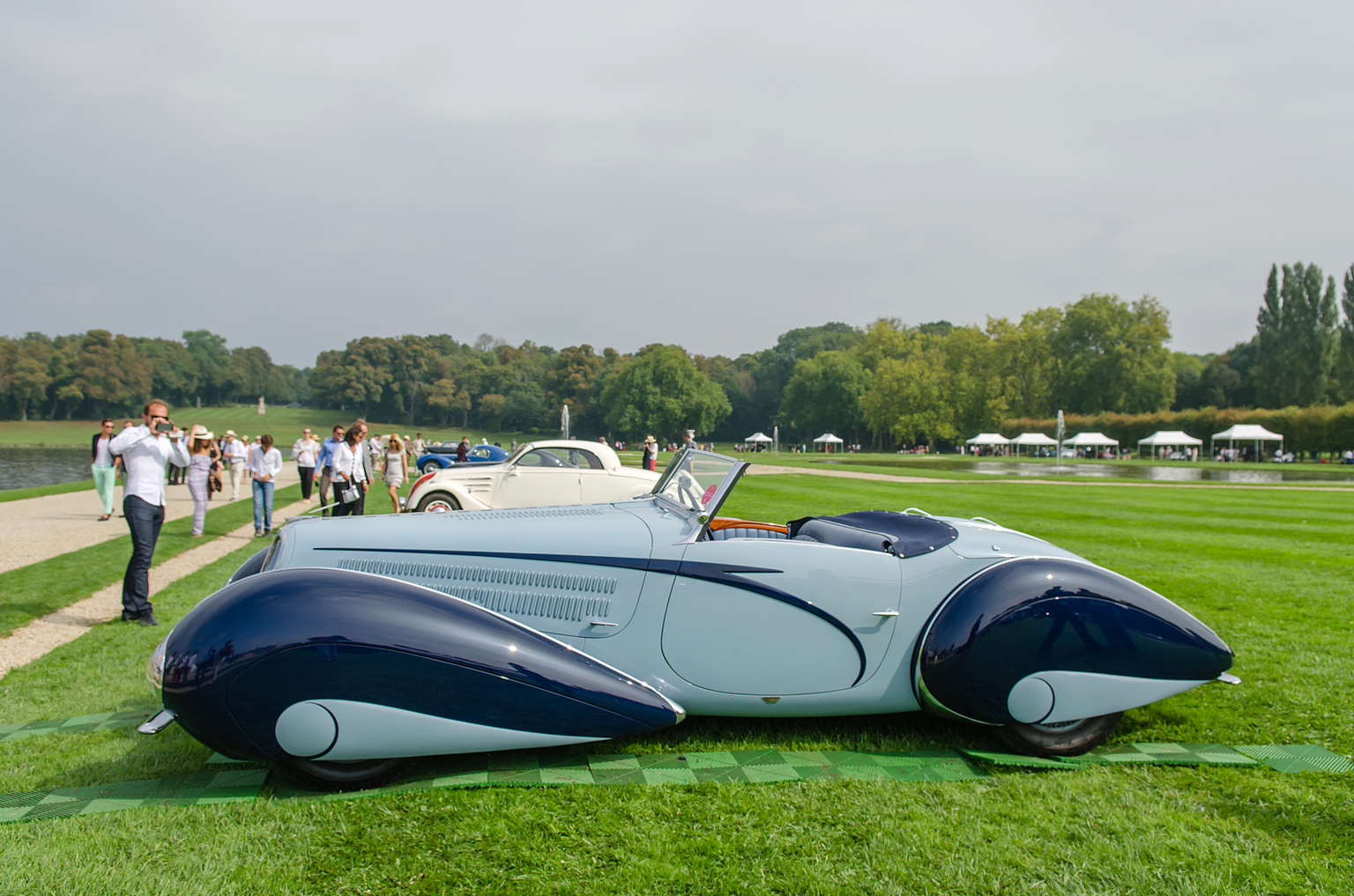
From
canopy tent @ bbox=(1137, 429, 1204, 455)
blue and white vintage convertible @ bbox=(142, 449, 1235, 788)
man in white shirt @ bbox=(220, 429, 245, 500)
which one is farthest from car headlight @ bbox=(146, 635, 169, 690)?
canopy tent @ bbox=(1137, 429, 1204, 455)

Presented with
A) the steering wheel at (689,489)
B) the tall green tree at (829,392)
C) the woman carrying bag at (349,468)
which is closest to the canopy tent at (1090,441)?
the tall green tree at (829,392)

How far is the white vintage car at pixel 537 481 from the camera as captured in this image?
1451 cm

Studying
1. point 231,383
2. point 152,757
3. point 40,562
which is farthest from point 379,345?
point 152,757

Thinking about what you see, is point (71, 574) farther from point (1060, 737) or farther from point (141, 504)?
point (1060, 737)

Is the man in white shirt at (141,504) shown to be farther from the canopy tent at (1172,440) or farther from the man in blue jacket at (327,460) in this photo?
the canopy tent at (1172,440)

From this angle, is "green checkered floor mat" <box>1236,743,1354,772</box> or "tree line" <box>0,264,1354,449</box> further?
"tree line" <box>0,264,1354,449</box>

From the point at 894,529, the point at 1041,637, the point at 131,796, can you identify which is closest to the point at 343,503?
the point at 131,796

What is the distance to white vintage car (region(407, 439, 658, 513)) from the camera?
1451cm

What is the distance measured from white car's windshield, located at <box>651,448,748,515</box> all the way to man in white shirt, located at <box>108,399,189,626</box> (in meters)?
4.90

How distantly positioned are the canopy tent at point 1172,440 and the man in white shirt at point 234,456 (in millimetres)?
65341

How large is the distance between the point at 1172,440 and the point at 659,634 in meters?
70.0

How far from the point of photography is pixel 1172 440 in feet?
200

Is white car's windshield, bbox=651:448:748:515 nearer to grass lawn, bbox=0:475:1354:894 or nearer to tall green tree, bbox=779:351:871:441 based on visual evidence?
grass lawn, bbox=0:475:1354:894

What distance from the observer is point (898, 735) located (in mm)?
4035
